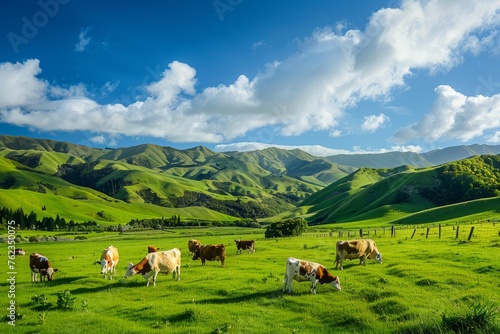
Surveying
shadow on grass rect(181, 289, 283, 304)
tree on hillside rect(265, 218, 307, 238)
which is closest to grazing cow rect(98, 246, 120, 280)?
shadow on grass rect(181, 289, 283, 304)

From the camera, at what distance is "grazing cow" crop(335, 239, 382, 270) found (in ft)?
106

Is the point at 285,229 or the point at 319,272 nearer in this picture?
the point at 319,272

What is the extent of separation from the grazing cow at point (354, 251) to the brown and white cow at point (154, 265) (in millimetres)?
14640

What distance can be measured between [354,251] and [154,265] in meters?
18.1

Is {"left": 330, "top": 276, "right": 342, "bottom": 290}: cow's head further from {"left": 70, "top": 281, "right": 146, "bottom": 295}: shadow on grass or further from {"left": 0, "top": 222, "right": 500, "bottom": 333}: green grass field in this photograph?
{"left": 70, "top": 281, "right": 146, "bottom": 295}: shadow on grass

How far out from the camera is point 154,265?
91.2ft

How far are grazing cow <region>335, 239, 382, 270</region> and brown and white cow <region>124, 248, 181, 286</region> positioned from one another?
14640 millimetres

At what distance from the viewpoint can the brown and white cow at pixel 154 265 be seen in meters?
27.3

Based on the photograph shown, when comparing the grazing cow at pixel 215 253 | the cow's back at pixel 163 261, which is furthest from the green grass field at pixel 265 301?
the grazing cow at pixel 215 253

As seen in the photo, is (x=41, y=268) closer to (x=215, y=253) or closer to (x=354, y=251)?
(x=215, y=253)

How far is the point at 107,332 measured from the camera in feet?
56.4

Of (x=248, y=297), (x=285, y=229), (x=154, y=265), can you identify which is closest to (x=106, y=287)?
(x=154, y=265)

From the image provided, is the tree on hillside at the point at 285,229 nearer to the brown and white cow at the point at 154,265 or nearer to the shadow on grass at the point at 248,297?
the brown and white cow at the point at 154,265

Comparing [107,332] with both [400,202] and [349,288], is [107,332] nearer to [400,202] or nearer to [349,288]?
[349,288]
